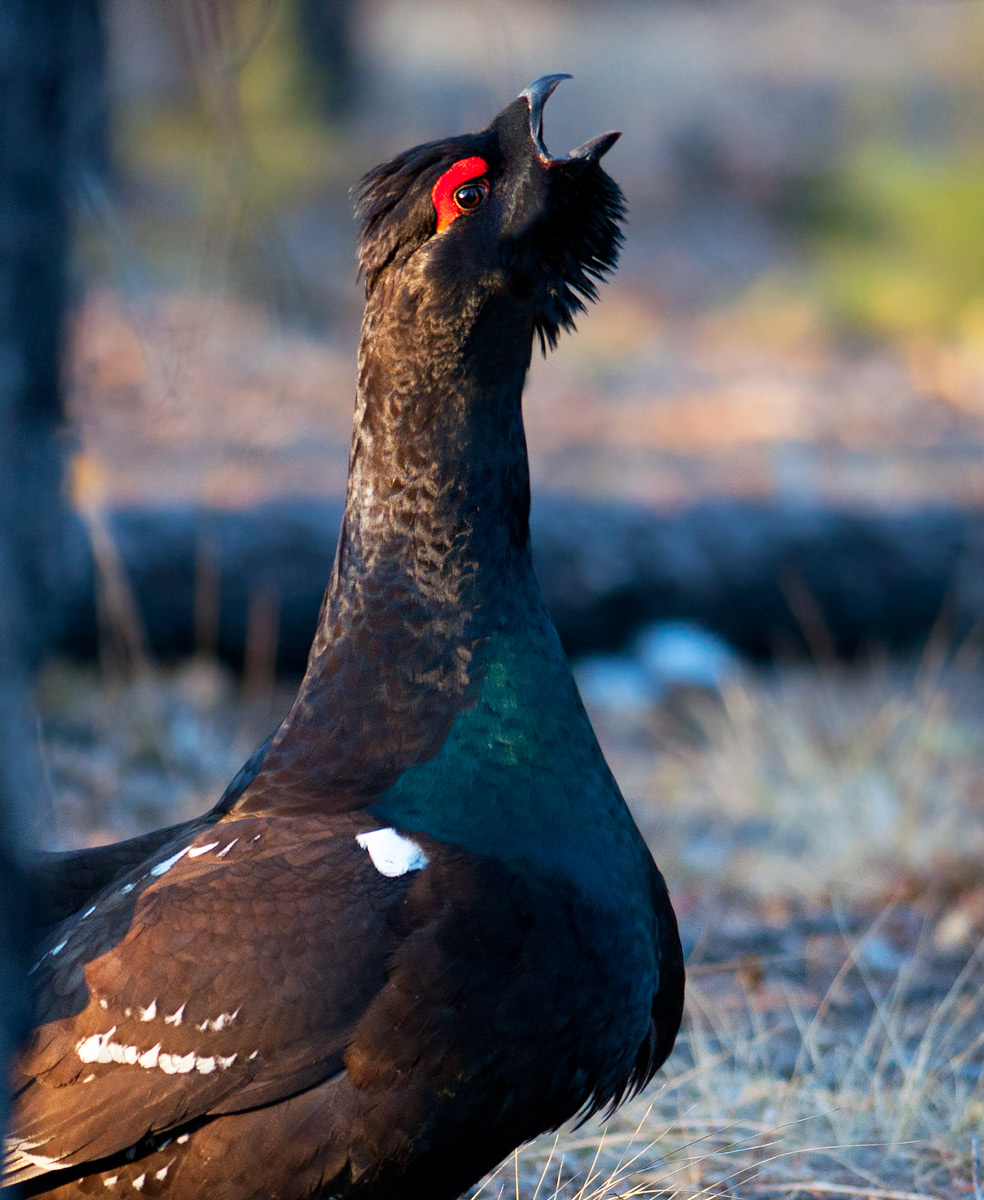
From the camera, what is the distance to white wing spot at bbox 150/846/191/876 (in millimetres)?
2740

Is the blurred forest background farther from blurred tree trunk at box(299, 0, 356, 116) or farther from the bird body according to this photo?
blurred tree trunk at box(299, 0, 356, 116)

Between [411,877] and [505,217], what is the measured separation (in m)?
1.19

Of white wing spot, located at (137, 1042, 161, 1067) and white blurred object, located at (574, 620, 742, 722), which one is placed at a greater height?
white blurred object, located at (574, 620, 742, 722)

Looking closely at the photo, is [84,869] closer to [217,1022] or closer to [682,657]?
[217,1022]

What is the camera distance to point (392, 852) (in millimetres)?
2539

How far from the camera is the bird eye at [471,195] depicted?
2.75 m

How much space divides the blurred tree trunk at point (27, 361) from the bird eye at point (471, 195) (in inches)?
34.9

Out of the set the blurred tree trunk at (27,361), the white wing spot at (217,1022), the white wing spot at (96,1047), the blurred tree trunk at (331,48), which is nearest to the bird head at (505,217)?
the blurred tree trunk at (27,361)

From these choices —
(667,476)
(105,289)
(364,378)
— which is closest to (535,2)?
(105,289)

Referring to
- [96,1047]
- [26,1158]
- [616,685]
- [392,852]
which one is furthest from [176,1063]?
[616,685]

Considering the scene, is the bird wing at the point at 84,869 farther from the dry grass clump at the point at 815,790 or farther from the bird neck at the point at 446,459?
the dry grass clump at the point at 815,790

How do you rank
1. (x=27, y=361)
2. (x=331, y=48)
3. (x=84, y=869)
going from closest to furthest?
(x=84, y=869), (x=27, y=361), (x=331, y=48)

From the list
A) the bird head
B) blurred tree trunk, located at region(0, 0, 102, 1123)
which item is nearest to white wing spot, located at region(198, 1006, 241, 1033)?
blurred tree trunk, located at region(0, 0, 102, 1123)

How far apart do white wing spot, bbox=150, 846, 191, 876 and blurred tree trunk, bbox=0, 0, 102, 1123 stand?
9.6 inches
